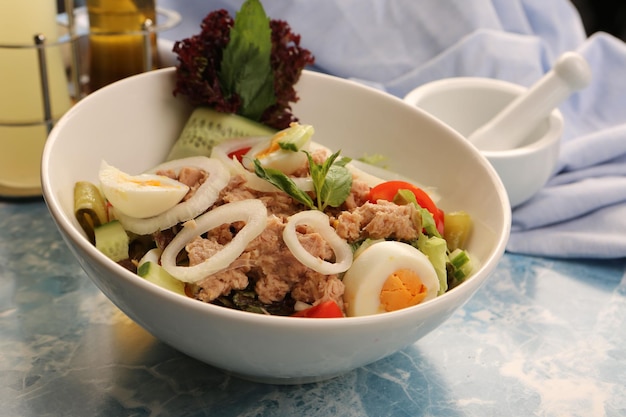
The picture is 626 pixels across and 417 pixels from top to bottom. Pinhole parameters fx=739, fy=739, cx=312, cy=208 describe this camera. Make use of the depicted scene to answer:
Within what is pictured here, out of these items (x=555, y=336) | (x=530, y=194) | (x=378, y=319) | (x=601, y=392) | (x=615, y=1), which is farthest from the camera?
(x=615, y=1)

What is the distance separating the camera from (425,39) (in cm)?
243

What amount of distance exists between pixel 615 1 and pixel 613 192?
2109mm

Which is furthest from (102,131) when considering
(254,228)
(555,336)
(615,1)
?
(615,1)

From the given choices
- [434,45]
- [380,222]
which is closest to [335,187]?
[380,222]

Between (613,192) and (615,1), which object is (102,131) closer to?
(613,192)

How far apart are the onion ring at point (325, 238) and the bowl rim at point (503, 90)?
0.55 metres

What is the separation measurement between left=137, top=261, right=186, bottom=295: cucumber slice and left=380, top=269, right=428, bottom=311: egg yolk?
1.12 ft

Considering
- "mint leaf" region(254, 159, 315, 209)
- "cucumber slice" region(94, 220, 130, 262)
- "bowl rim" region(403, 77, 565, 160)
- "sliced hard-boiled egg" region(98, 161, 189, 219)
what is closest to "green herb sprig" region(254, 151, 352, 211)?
"mint leaf" region(254, 159, 315, 209)

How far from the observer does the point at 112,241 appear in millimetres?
1312

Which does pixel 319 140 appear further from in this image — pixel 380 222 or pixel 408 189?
pixel 380 222

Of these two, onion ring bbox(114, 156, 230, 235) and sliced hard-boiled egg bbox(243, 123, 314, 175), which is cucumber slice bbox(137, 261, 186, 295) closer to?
onion ring bbox(114, 156, 230, 235)

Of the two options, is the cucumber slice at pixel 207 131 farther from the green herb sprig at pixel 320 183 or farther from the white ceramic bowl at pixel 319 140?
the green herb sprig at pixel 320 183

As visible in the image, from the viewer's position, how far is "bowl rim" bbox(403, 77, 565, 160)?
5.89ft

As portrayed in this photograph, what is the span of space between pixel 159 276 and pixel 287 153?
0.40 m
